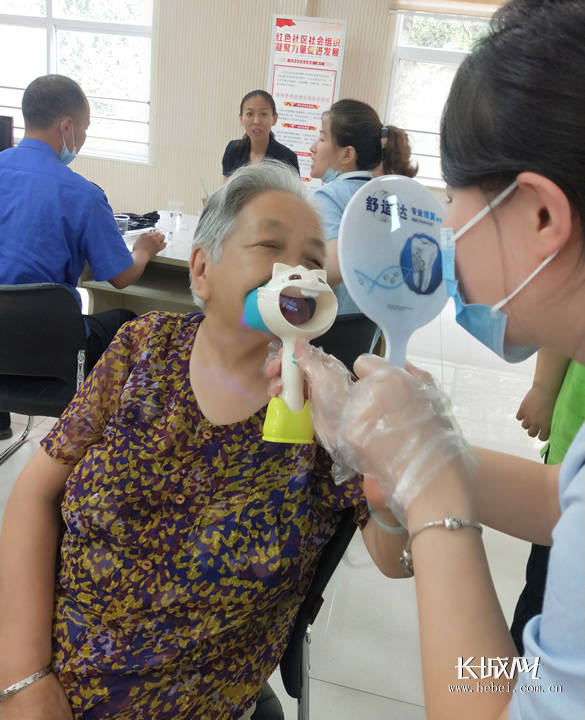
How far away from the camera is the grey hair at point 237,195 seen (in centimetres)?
123

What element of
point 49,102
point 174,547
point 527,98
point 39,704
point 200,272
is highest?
point 527,98

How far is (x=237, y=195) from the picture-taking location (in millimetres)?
1235

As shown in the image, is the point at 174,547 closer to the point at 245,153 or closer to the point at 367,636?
the point at 367,636

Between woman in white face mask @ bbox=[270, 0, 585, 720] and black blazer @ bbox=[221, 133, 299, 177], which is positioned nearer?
woman in white face mask @ bbox=[270, 0, 585, 720]

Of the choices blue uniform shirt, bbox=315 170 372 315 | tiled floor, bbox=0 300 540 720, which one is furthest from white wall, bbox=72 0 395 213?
tiled floor, bbox=0 300 540 720

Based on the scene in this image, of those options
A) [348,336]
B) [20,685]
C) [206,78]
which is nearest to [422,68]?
[206,78]

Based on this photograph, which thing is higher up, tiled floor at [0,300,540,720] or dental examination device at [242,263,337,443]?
dental examination device at [242,263,337,443]

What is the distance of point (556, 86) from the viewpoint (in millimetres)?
571

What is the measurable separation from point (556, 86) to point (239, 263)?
0.72 meters

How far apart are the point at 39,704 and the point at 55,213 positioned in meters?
1.71

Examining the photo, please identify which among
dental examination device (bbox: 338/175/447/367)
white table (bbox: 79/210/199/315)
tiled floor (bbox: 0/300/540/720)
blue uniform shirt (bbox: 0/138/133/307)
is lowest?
tiled floor (bbox: 0/300/540/720)

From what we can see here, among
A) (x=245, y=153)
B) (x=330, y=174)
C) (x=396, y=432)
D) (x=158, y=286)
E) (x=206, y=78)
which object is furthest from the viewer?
(x=206, y=78)

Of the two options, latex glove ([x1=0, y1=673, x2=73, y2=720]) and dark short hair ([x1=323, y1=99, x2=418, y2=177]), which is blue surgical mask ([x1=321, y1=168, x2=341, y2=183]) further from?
latex glove ([x1=0, y1=673, x2=73, y2=720])

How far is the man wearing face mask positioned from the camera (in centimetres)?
223
